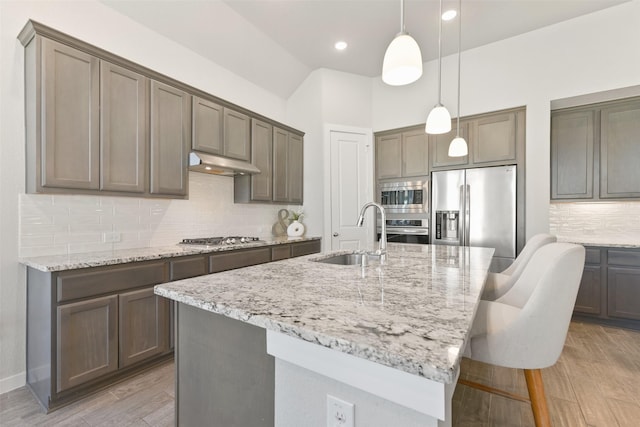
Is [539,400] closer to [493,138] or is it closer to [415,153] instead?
[493,138]

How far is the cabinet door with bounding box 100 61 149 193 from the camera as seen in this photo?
2172 mm

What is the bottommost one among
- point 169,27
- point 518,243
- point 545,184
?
point 518,243

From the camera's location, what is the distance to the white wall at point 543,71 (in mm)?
3070

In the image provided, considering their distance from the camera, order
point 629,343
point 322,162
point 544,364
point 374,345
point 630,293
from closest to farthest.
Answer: point 374,345 < point 544,364 < point 629,343 < point 630,293 < point 322,162

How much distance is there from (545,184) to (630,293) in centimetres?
133

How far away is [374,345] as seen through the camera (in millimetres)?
610

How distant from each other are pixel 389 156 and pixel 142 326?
12.1ft

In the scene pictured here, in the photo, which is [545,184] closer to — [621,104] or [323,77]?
[621,104]

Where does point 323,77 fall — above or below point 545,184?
above

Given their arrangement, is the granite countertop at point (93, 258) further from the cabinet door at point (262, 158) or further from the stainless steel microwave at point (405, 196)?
the stainless steel microwave at point (405, 196)

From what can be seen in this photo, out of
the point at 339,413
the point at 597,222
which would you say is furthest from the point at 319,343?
the point at 597,222

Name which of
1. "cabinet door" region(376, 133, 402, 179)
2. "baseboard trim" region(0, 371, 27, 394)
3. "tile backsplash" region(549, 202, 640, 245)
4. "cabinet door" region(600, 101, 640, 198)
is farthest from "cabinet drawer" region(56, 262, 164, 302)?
"cabinet door" region(600, 101, 640, 198)

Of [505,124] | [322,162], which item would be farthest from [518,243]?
[322,162]

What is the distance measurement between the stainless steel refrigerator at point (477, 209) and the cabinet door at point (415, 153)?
0.24 m
